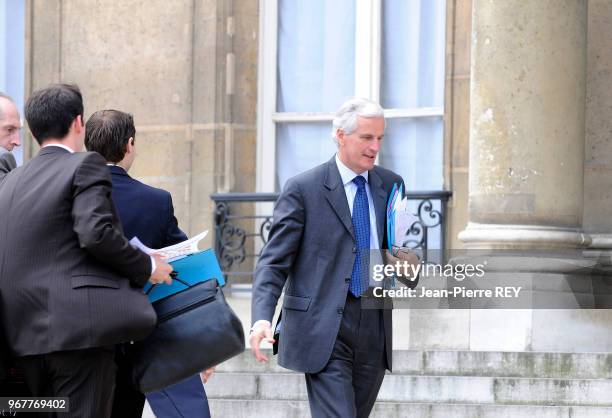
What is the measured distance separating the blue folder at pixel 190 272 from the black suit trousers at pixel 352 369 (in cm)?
57

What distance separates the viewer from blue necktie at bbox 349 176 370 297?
5703 mm

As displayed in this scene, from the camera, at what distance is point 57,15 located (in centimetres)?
1228

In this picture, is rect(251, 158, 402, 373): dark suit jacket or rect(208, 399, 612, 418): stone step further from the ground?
rect(251, 158, 402, 373): dark suit jacket

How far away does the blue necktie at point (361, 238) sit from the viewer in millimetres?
5703

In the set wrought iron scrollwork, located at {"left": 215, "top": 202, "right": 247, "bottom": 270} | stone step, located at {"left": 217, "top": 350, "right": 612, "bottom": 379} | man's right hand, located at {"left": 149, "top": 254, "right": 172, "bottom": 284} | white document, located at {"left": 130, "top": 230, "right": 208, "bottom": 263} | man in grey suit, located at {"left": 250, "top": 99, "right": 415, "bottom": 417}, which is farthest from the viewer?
wrought iron scrollwork, located at {"left": 215, "top": 202, "right": 247, "bottom": 270}

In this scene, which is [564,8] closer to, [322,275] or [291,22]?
[291,22]

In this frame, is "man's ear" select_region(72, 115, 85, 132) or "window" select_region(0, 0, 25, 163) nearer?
"man's ear" select_region(72, 115, 85, 132)

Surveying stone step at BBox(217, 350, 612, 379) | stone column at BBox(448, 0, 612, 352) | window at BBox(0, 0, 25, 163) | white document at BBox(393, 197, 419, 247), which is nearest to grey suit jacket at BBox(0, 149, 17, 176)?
white document at BBox(393, 197, 419, 247)

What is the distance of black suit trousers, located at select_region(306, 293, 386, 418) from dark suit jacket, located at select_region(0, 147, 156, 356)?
0.96 metres

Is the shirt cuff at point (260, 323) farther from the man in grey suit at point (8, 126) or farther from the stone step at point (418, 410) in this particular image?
the stone step at point (418, 410)

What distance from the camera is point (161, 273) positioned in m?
5.12

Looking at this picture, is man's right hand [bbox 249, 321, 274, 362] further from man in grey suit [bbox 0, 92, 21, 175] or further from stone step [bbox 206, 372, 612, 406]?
stone step [bbox 206, 372, 612, 406]

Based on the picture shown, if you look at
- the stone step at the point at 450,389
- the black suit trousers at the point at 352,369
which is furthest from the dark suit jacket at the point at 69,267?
the stone step at the point at 450,389

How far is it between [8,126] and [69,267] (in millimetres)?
1820
